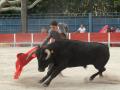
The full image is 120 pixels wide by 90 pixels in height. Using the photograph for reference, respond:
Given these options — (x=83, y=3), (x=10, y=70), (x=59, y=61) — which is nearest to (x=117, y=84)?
(x=59, y=61)

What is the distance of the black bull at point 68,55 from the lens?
10438 mm

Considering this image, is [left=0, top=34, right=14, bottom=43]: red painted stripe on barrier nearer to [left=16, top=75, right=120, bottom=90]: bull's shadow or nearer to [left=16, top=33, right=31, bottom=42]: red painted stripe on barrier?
[left=16, top=33, right=31, bottom=42]: red painted stripe on barrier

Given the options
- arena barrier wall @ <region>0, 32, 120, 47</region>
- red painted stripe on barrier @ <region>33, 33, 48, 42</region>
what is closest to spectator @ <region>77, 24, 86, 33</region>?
arena barrier wall @ <region>0, 32, 120, 47</region>

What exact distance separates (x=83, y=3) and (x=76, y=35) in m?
14.4

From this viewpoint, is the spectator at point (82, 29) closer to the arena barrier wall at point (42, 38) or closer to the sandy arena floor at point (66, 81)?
the arena barrier wall at point (42, 38)

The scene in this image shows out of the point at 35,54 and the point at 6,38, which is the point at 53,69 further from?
the point at 6,38

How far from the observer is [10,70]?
549 inches

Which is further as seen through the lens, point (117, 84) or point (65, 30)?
point (65, 30)

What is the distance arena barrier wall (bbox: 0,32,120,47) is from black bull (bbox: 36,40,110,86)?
54.9 feet

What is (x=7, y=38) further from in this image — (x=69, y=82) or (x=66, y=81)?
(x=69, y=82)

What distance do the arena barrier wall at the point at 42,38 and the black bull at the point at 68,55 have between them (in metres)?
16.7

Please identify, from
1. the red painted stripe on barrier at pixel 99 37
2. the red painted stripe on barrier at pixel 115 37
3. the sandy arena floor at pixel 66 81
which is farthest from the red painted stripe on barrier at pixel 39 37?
the sandy arena floor at pixel 66 81

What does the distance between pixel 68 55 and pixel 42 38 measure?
1792cm

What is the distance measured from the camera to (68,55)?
10.7 metres
